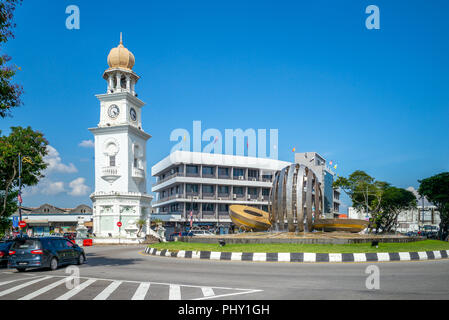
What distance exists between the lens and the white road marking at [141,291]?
8914 millimetres

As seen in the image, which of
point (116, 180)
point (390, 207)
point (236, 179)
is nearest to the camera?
point (116, 180)

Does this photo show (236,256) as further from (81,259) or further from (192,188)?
(192,188)

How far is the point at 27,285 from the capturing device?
11.3 meters

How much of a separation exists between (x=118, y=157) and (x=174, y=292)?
47840 mm

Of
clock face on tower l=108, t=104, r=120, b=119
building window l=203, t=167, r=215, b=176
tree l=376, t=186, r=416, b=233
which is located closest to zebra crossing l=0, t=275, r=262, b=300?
clock face on tower l=108, t=104, r=120, b=119

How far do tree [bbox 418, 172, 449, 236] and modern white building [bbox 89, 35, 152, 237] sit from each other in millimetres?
41294

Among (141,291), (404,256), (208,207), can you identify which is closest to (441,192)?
(208,207)

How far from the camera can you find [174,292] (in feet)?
31.3

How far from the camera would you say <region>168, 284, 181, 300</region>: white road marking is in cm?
886

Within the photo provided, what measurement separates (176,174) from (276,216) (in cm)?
4825

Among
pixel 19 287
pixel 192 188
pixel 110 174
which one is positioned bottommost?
pixel 19 287
